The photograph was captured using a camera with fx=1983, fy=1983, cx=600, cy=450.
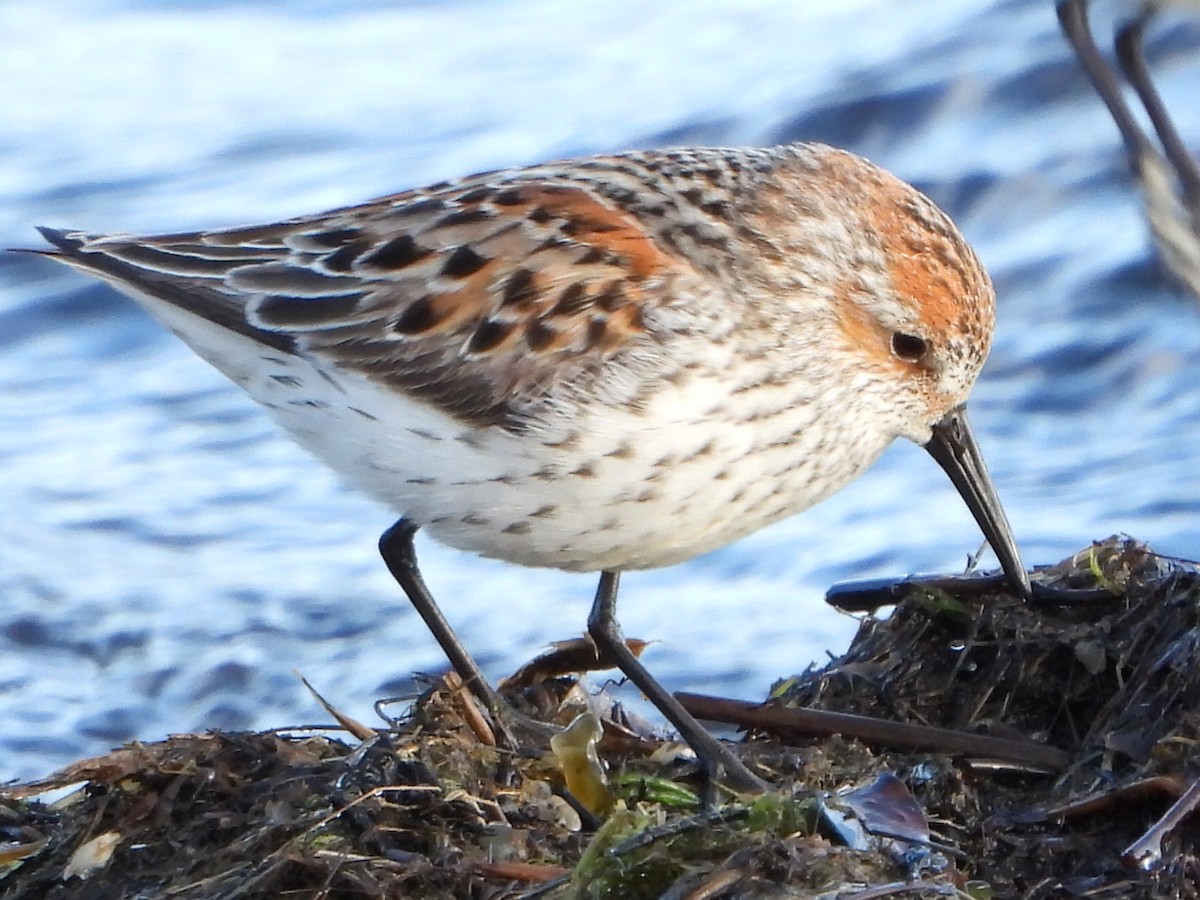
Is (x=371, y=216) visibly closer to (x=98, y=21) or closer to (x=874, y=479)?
(x=874, y=479)

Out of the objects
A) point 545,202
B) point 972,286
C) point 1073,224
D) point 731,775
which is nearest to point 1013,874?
point 731,775

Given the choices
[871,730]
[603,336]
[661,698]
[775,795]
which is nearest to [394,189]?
[603,336]

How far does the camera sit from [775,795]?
3.99 metres

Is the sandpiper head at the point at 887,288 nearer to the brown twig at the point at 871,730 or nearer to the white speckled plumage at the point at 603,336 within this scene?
the white speckled plumage at the point at 603,336

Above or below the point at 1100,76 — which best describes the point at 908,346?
below

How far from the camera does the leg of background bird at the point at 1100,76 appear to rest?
170 inches

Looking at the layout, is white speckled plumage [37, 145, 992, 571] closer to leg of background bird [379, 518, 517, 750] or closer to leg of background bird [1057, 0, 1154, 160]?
leg of background bird [379, 518, 517, 750]

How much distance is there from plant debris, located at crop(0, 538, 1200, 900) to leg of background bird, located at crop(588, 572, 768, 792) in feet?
0.21

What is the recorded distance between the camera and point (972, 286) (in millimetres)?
5156

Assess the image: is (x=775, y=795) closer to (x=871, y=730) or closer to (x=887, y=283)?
(x=871, y=730)

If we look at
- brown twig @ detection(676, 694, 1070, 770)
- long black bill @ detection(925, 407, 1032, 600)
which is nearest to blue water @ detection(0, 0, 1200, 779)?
long black bill @ detection(925, 407, 1032, 600)

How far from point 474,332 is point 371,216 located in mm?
550

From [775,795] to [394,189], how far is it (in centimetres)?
606

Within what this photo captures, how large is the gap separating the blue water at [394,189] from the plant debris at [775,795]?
1.59 metres
